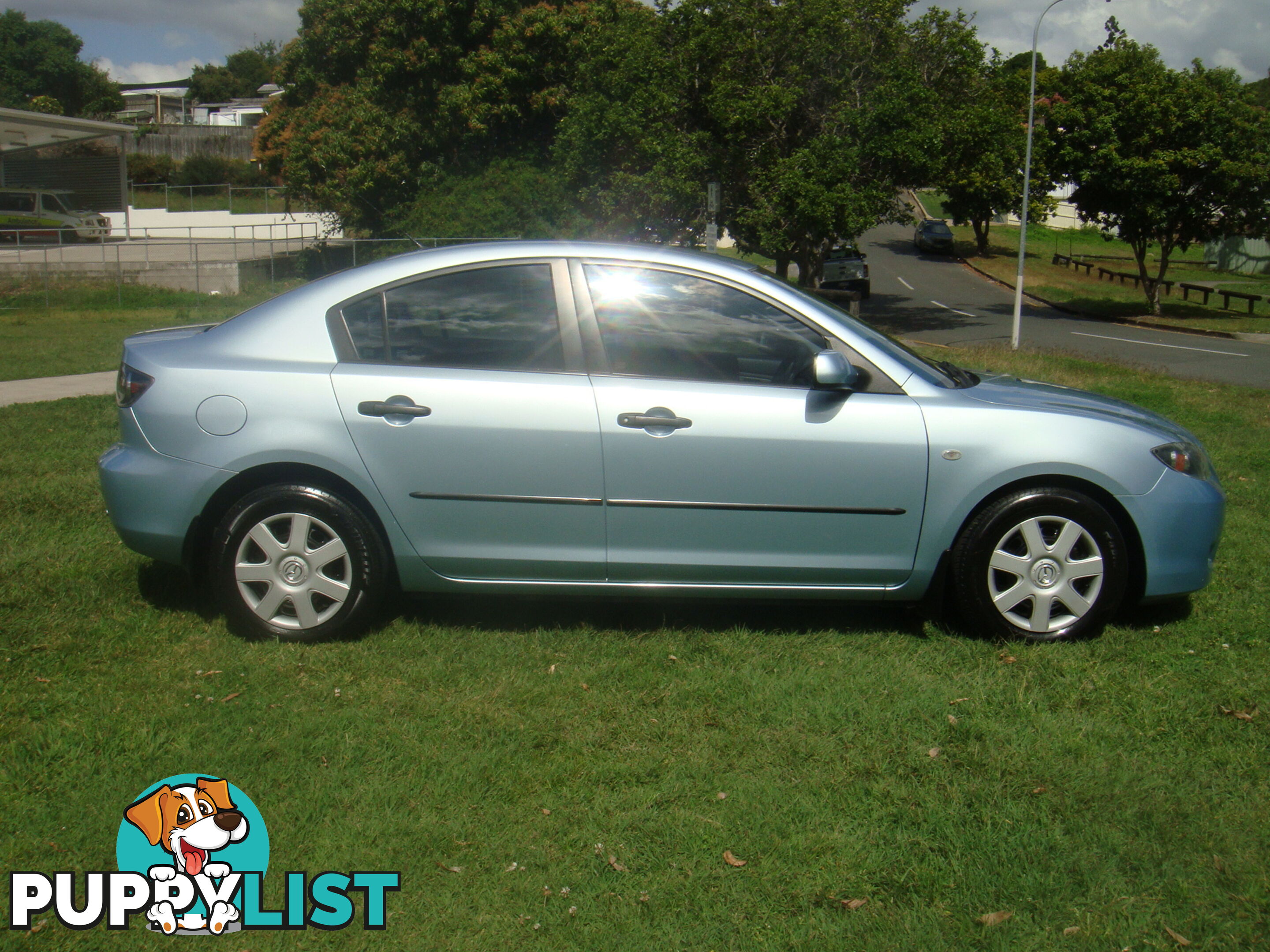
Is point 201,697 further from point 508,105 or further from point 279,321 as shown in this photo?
point 508,105

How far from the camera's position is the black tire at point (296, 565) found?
15.0 feet

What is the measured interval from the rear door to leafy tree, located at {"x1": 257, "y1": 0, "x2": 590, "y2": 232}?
2953cm

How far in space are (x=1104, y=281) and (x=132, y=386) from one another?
47.6 metres

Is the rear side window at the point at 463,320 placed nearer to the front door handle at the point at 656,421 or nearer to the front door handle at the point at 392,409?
the front door handle at the point at 392,409

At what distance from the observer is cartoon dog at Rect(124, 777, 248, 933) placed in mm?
2898

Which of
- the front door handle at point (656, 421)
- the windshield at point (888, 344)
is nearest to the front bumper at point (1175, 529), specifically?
the windshield at point (888, 344)

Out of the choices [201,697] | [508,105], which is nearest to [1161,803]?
[201,697]

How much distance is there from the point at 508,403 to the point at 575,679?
3.72 ft

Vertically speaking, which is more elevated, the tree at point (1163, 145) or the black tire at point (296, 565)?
the tree at point (1163, 145)

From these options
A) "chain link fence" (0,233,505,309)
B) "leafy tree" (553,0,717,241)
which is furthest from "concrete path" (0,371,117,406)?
"leafy tree" (553,0,717,241)

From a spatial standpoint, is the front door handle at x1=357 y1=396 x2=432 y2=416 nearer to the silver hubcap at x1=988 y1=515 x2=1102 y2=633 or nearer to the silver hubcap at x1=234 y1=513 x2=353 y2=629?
the silver hubcap at x1=234 y1=513 x2=353 y2=629

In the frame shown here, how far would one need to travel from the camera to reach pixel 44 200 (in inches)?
1457

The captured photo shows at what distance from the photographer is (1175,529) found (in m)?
4.69

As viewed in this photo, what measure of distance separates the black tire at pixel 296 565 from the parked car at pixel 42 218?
34.5 m
